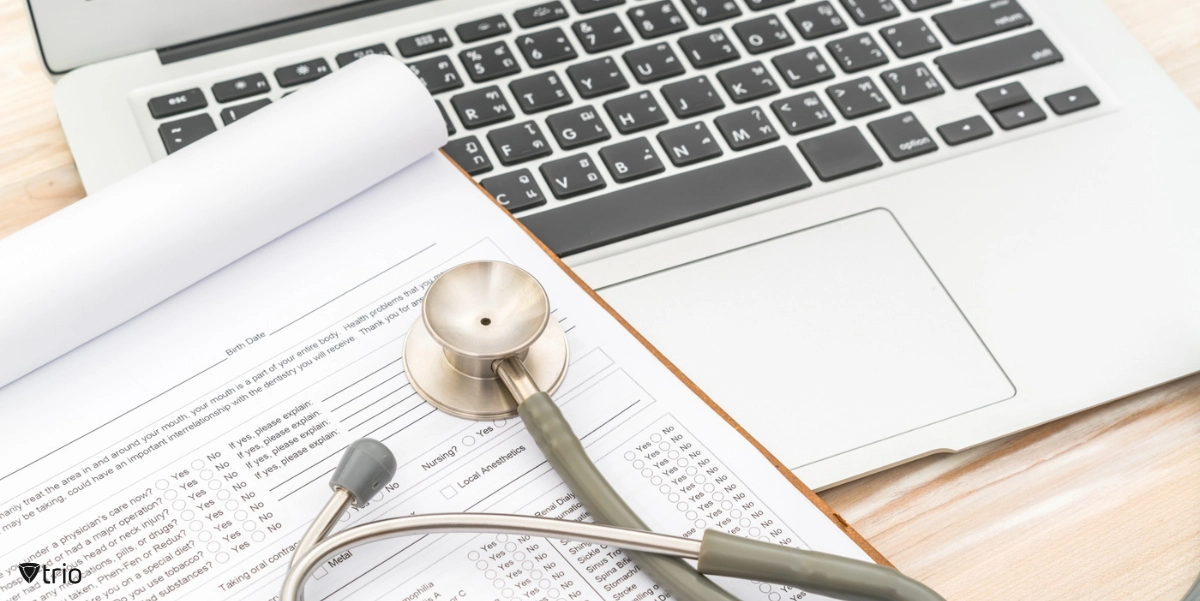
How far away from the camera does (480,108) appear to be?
0.54 m

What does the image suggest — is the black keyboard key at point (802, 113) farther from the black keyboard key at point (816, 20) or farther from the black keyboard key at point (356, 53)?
the black keyboard key at point (356, 53)

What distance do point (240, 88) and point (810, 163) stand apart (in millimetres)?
314

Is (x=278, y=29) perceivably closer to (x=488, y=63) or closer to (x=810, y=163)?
(x=488, y=63)

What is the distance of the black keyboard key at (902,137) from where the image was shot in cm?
55

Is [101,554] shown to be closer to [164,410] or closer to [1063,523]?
[164,410]

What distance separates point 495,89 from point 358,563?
0.93ft

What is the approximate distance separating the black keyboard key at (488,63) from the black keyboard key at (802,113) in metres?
0.15

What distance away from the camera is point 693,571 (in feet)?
1.19

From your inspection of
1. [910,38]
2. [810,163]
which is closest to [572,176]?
[810,163]

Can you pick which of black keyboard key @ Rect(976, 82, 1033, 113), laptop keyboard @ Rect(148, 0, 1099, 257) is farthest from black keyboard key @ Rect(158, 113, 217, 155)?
black keyboard key @ Rect(976, 82, 1033, 113)

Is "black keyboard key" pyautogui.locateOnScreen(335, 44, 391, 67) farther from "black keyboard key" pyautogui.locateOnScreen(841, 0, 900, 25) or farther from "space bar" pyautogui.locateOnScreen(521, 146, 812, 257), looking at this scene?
"black keyboard key" pyautogui.locateOnScreen(841, 0, 900, 25)

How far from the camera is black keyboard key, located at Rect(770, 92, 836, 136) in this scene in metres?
0.55

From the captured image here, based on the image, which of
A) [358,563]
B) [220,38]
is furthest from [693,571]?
[220,38]

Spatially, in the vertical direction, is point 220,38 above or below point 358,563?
above
